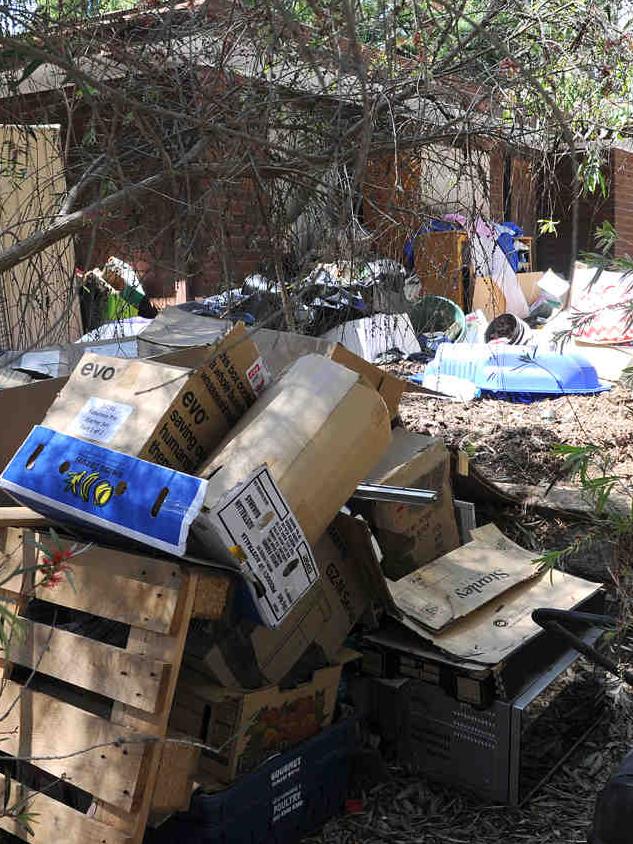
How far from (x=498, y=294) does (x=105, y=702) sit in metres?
7.30

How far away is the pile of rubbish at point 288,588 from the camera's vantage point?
220 cm

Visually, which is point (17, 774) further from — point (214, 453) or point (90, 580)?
point (214, 453)

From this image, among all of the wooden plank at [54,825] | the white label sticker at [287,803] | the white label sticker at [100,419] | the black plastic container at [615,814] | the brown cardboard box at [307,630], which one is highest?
the white label sticker at [100,419]

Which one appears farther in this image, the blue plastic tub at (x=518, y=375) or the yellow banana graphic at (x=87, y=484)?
the blue plastic tub at (x=518, y=375)

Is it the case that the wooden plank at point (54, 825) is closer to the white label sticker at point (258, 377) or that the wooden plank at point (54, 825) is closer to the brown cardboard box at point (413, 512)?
the white label sticker at point (258, 377)


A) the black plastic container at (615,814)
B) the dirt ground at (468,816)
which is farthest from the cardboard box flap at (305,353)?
the black plastic container at (615,814)

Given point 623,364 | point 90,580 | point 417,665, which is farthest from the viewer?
point 623,364

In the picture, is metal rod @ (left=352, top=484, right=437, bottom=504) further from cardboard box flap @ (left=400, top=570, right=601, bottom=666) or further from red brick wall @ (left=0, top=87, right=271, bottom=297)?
red brick wall @ (left=0, top=87, right=271, bottom=297)

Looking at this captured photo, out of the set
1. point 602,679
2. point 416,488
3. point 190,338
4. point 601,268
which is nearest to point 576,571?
point 602,679

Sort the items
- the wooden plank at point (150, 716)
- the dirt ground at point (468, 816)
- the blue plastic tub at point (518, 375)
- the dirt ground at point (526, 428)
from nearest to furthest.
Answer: the wooden plank at point (150, 716) → the dirt ground at point (468, 816) → the dirt ground at point (526, 428) → the blue plastic tub at point (518, 375)

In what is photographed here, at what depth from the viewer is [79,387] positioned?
2623 mm

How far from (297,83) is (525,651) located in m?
1.99

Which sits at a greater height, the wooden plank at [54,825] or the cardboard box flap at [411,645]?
the cardboard box flap at [411,645]

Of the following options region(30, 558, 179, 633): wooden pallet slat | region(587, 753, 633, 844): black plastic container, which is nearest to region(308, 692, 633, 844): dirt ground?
region(30, 558, 179, 633): wooden pallet slat
